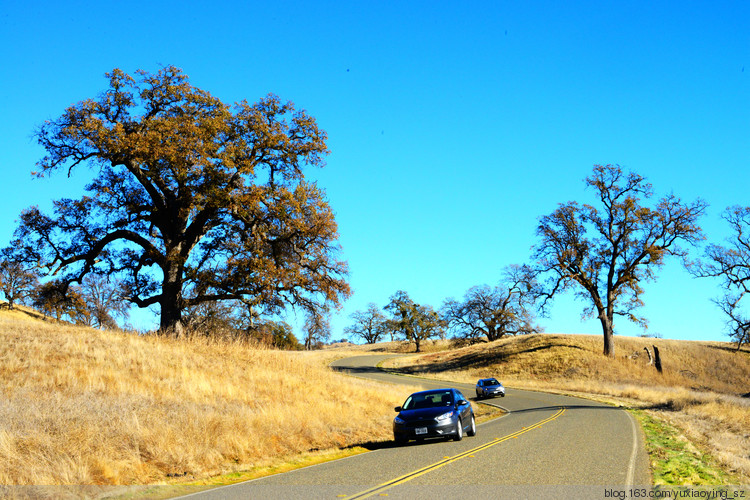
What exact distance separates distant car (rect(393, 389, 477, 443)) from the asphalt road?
341 millimetres

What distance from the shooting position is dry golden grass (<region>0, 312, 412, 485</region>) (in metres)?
9.66

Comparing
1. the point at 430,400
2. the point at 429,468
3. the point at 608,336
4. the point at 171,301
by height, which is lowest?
the point at 429,468

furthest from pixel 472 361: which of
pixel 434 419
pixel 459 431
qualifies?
pixel 434 419

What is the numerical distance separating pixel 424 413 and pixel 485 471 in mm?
5241

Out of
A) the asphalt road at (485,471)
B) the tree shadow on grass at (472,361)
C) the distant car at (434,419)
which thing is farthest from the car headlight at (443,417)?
the tree shadow on grass at (472,361)

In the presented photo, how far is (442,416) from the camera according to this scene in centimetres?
1496

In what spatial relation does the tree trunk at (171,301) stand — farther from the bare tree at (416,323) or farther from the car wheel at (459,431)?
the bare tree at (416,323)

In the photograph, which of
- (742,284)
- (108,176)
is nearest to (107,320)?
(108,176)

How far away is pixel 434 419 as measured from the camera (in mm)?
14852

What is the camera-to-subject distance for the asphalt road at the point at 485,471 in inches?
331

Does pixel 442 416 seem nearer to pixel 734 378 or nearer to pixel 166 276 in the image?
pixel 166 276

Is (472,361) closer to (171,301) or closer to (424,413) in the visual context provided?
(171,301)

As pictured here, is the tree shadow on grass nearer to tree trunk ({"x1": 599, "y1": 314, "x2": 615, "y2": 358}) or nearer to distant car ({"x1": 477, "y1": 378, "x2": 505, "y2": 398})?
tree trunk ({"x1": 599, "y1": 314, "x2": 615, "y2": 358})

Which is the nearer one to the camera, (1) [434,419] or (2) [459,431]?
(1) [434,419]
